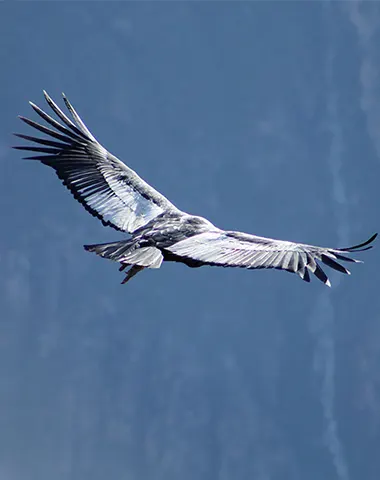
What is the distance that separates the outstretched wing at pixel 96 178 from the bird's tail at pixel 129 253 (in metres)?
2.66

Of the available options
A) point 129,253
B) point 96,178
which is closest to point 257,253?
point 129,253

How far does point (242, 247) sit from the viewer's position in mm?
30656

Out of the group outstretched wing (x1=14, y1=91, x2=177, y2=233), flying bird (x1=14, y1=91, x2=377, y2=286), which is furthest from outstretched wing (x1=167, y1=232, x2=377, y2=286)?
outstretched wing (x1=14, y1=91, x2=177, y2=233)

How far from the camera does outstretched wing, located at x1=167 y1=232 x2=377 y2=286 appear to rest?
2928cm

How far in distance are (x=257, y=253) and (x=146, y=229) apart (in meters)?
4.26

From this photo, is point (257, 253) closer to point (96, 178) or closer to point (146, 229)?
point (146, 229)

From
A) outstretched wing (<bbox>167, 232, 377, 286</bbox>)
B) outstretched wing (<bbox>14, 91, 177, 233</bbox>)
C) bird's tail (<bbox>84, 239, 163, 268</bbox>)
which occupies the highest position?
outstretched wing (<bbox>14, 91, 177, 233</bbox>)

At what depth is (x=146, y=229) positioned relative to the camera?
33125 mm

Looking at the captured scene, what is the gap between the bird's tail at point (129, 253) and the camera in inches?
1202

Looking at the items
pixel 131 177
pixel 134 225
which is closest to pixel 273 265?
pixel 134 225

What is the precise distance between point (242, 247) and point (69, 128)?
994cm

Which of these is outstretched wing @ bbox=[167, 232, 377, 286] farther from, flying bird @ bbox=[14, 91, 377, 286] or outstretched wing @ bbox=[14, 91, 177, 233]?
outstretched wing @ bbox=[14, 91, 177, 233]

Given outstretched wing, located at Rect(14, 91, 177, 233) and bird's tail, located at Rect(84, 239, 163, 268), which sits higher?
outstretched wing, located at Rect(14, 91, 177, 233)

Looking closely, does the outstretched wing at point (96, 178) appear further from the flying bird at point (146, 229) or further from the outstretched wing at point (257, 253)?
the outstretched wing at point (257, 253)
